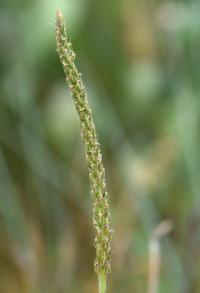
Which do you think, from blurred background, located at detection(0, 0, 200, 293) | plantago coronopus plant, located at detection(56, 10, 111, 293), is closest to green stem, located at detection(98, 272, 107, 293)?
plantago coronopus plant, located at detection(56, 10, 111, 293)

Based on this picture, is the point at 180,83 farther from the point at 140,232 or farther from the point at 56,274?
the point at 56,274

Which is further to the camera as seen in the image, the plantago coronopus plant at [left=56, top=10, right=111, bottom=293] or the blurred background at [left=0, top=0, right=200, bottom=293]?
the blurred background at [left=0, top=0, right=200, bottom=293]

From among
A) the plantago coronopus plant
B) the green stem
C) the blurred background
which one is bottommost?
the green stem

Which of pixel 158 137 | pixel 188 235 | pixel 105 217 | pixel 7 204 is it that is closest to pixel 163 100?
pixel 158 137

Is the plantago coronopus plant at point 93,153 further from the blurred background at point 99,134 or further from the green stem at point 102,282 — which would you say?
the blurred background at point 99,134

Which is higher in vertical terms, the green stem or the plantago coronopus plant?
the plantago coronopus plant

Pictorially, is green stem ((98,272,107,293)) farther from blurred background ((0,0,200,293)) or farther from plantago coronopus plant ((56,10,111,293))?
blurred background ((0,0,200,293))
